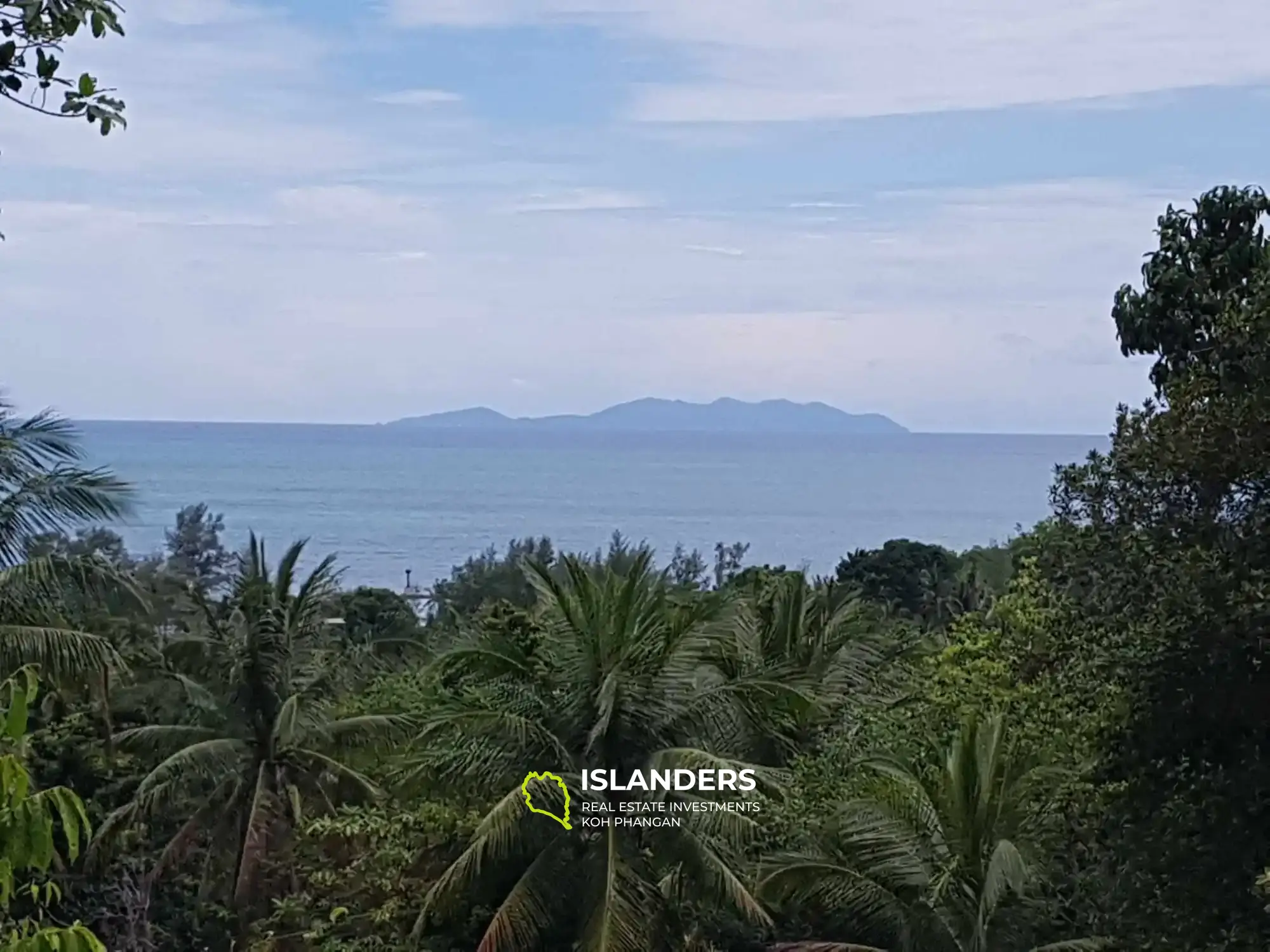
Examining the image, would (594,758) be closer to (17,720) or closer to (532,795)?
(532,795)

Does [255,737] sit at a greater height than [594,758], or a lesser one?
lesser

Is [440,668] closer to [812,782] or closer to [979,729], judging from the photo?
[812,782]

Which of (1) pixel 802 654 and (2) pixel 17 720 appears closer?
(2) pixel 17 720

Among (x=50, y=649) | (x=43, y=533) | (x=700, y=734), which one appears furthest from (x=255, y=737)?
(x=700, y=734)

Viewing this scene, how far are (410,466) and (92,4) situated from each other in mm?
149368

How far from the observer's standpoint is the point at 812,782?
1072 centimetres

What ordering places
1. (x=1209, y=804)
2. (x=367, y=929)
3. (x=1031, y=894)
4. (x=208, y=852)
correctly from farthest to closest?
(x=208, y=852), (x=367, y=929), (x=1031, y=894), (x=1209, y=804)

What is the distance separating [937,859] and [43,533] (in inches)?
250

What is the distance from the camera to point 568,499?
10650cm

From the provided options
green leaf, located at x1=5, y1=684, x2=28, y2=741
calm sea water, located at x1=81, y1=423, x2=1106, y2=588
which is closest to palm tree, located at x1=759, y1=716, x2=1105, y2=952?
green leaf, located at x1=5, y1=684, x2=28, y2=741

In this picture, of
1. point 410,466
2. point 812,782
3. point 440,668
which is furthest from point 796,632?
point 410,466

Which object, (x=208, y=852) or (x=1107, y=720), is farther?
(x=208, y=852)

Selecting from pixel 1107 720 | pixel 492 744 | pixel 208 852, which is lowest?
pixel 208 852

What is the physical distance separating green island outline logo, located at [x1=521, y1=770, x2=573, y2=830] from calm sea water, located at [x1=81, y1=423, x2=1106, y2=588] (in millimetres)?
26187
